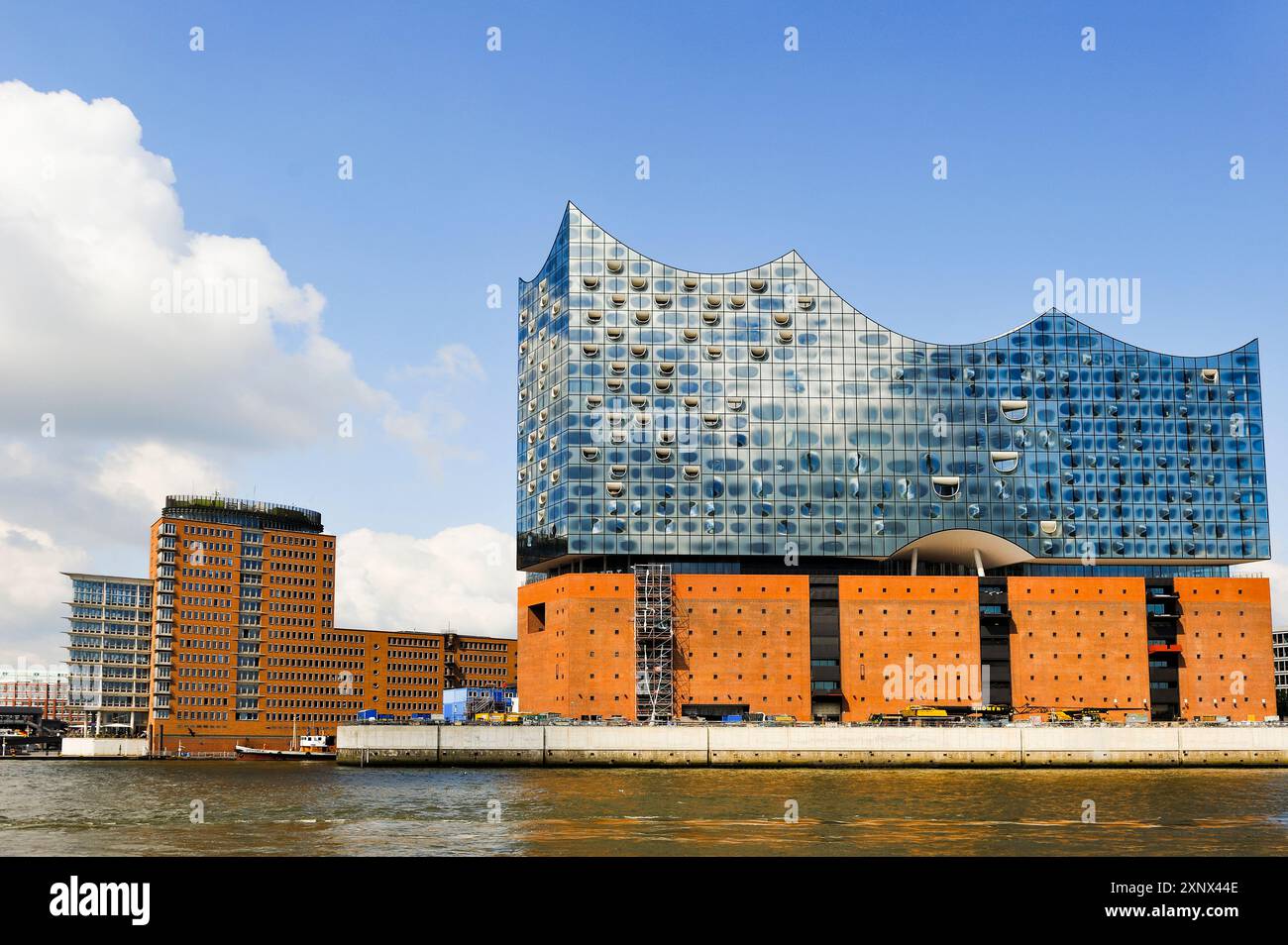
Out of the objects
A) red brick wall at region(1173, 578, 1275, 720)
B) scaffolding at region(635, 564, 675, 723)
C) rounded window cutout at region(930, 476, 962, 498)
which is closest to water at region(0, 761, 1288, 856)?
scaffolding at region(635, 564, 675, 723)

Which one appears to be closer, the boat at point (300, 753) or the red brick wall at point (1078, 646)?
the red brick wall at point (1078, 646)

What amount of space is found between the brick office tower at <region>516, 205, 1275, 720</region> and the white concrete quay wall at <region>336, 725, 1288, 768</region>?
6964 millimetres

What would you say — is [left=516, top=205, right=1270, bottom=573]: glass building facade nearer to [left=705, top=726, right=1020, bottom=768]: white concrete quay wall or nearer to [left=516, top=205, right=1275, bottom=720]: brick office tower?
[left=516, top=205, right=1275, bottom=720]: brick office tower

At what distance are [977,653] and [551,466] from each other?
50.0 meters

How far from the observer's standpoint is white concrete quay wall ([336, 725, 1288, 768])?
128125mm

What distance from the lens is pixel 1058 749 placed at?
431ft

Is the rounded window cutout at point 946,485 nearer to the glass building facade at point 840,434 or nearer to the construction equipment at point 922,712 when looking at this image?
the glass building facade at point 840,434

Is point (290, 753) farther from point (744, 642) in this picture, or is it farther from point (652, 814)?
point (652, 814)

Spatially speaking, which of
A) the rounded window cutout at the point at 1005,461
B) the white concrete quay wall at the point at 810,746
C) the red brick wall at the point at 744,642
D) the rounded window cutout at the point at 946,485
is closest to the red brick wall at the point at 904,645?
the red brick wall at the point at 744,642

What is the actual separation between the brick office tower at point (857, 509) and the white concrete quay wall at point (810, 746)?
696cm

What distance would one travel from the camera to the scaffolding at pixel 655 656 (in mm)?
135125
